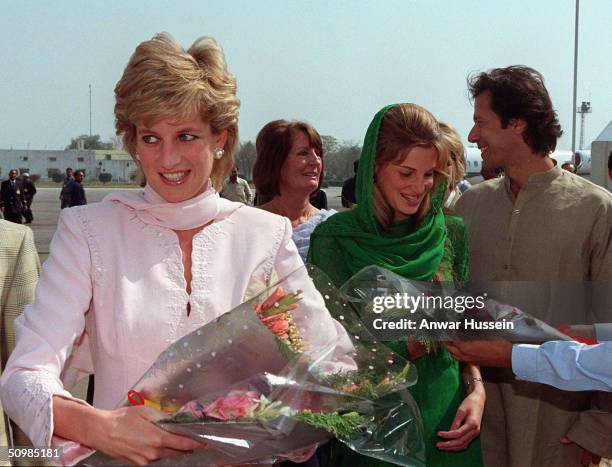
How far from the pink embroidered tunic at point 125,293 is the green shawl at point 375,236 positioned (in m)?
0.68

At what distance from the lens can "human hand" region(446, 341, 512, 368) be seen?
266cm

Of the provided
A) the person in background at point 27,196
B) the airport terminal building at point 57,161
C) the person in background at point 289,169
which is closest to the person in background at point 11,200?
the person in background at point 27,196

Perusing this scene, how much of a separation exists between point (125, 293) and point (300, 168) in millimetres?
3014

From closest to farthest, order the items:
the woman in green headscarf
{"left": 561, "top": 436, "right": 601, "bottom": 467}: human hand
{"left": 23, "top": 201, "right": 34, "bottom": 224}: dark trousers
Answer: the woman in green headscarf < {"left": 561, "top": 436, "right": 601, "bottom": 467}: human hand < {"left": 23, "top": 201, "right": 34, "bottom": 224}: dark trousers

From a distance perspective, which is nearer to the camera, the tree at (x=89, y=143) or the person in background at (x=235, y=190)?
the person in background at (x=235, y=190)

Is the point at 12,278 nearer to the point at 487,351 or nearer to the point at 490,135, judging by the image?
the point at 487,351

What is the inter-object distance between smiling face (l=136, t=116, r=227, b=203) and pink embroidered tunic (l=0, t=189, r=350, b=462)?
48 mm

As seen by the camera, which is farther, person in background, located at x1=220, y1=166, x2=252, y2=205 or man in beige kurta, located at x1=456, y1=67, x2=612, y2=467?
person in background, located at x1=220, y1=166, x2=252, y2=205

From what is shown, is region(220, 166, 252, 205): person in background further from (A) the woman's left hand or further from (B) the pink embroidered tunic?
(B) the pink embroidered tunic

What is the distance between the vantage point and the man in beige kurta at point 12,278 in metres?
3.03

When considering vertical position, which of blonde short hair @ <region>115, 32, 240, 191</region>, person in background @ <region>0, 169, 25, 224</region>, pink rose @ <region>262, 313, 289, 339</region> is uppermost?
blonde short hair @ <region>115, 32, 240, 191</region>

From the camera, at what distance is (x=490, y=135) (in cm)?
407

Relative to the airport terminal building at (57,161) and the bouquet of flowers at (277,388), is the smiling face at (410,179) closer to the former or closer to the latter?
the bouquet of flowers at (277,388)
